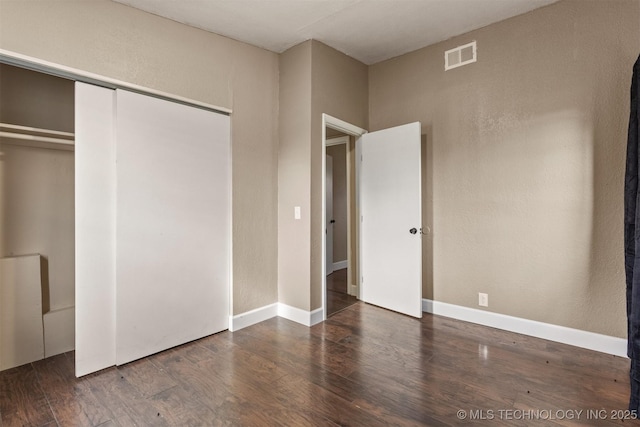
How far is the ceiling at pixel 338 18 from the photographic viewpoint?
2.72 m

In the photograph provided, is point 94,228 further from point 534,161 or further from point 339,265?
point 339,265

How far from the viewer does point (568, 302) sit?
2805 mm

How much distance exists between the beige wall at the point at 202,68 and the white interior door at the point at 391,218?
1.15 m

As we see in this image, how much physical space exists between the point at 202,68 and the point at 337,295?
3.15 m

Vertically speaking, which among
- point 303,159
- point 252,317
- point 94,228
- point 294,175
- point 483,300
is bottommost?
point 252,317

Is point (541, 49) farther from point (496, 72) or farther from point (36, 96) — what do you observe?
point (36, 96)

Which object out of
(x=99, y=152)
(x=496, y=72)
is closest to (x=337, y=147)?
(x=496, y=72)

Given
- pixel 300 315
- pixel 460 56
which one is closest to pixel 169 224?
pixel 300 315

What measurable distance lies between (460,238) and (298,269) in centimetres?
176

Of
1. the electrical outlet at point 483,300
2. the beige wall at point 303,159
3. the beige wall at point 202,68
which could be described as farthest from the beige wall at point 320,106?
the electrical outlet at point 483,300

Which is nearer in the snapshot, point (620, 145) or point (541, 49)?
point (620, 145)

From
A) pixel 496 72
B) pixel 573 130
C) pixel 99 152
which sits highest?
pixel 496 72

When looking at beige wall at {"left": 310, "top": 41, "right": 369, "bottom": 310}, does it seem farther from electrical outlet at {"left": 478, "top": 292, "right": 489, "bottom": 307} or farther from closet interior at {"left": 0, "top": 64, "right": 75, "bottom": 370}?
Answer: closet interior at {"left": 0, "top": 64, "right": 75, "bottom": 370}

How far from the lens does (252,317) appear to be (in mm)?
3338
